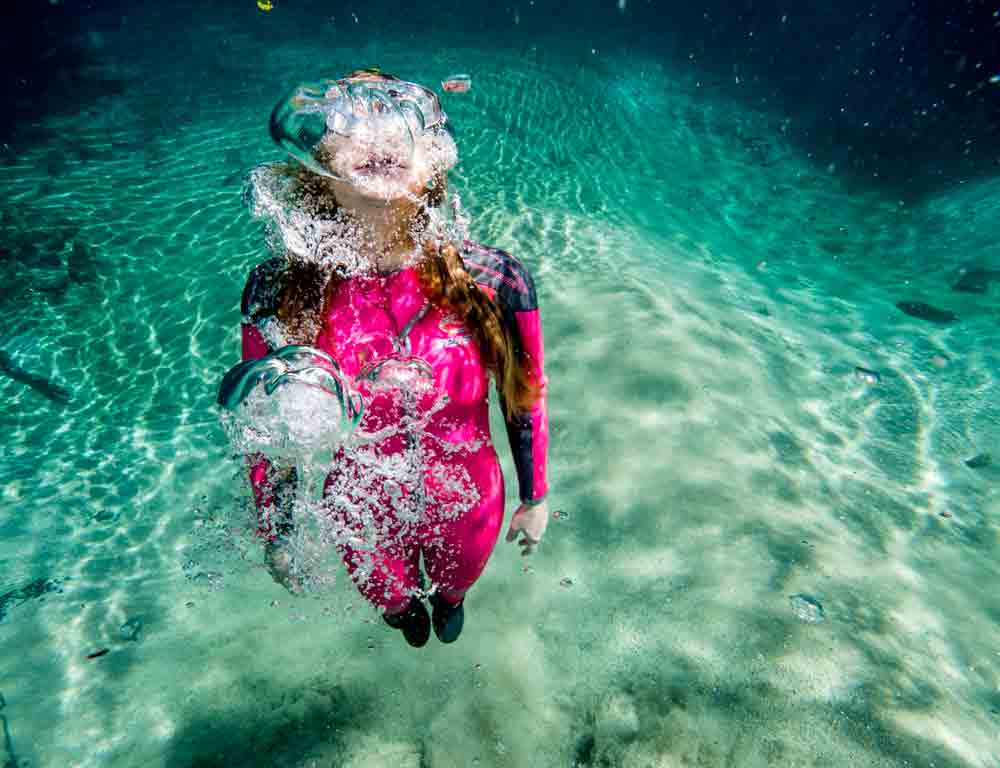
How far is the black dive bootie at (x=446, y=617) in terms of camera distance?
2.48m

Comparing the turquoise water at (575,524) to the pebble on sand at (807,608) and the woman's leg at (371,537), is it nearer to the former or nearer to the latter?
the pebble on sand at (807,608)

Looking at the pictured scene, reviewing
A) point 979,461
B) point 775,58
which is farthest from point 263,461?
point 775,58

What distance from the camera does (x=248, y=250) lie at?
7316 millimetres

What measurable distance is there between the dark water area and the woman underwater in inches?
580

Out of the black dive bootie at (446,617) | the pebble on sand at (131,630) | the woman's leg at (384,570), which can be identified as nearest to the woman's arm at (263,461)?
the woman's leg at (384,570)

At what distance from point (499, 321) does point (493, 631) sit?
2.08 meters

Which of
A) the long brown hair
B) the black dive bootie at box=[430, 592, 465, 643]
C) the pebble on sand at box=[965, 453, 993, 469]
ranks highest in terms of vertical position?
the long brown hair

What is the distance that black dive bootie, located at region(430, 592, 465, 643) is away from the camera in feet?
8.15

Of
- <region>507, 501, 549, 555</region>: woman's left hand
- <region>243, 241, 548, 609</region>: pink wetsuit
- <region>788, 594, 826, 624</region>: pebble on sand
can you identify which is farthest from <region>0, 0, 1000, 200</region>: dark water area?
<region>788, 594, 826, 624</region>: pebble on sand

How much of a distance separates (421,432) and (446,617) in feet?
4.10

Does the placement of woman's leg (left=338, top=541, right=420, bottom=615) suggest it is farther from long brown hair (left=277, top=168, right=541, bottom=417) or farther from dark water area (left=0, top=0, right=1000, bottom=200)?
dark water area (left=0, top=0, right=1000, bottom=200)

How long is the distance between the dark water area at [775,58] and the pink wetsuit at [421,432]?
14830 millimetres

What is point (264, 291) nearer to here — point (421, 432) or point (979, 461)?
point (421, 432)

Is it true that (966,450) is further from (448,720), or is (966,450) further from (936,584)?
(448,720)
